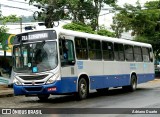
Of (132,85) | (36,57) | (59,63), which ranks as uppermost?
(36,57)

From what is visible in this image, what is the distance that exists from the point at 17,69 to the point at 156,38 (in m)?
30.3

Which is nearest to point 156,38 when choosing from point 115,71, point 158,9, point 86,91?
point 158,9

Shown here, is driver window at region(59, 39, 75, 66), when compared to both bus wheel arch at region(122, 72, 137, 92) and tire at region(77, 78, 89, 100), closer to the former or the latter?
tire at region(77, 78, 89, 100)

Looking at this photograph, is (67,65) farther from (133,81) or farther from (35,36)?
(133,81)

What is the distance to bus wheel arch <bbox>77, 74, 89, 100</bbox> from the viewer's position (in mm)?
16562

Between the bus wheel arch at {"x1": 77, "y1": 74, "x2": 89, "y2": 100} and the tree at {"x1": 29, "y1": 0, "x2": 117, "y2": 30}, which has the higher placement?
the tree at {"x1": 29, "y1": 0, "x2": 117, "y2": 30}

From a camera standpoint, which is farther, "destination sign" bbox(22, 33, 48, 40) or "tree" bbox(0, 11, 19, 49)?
"tree" bbox(0, 11, 19, 49)

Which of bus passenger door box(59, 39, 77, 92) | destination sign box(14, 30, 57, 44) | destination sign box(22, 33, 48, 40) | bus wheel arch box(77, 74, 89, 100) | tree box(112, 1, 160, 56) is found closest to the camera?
bus passenger door box(59, 39, 77, 92)

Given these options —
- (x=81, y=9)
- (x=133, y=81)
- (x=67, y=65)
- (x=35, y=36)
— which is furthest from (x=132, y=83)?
(x=81, y=9)

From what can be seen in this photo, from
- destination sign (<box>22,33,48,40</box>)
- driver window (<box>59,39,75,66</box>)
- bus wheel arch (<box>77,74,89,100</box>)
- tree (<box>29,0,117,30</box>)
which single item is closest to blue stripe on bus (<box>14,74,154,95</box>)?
bus wheel arch (<box>77,74,89,100</box>)

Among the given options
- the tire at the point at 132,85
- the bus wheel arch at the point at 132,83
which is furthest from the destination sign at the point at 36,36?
the tire at the point at 132,85

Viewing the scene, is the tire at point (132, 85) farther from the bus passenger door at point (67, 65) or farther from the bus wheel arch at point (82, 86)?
the bus passenger door at point (67, 65)

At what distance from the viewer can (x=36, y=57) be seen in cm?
1562

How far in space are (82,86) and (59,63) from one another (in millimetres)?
2064
